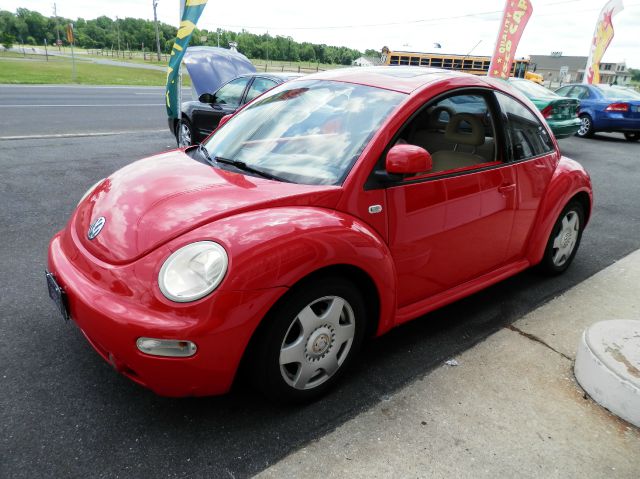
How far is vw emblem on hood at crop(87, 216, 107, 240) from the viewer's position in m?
2.30

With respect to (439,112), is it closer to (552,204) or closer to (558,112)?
(552,204)

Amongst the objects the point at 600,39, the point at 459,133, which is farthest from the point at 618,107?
the point at 459,133

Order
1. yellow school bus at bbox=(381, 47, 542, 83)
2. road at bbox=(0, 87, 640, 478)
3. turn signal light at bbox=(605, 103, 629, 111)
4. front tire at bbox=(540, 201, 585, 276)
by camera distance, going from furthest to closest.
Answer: yellow school bus at bbox=(381, 47, 542, 83), turn signal light at bbox=(605, 103, 629, 111), front tire at bbox=(540, 201, 585, 276), road at bbox=(0, 87, 640, 478)

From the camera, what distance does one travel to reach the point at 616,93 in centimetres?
1326

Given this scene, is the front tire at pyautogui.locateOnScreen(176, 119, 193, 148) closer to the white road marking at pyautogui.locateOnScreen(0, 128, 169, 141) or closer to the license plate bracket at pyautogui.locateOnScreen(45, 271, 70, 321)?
the white road marking at pyautogui.locateOnScreen(0, 128, 169, 141)

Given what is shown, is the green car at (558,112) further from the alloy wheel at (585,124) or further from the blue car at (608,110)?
the alloy wheel at (585,124)

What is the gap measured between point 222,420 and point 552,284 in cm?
293

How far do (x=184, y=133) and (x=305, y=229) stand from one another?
22.9 ft

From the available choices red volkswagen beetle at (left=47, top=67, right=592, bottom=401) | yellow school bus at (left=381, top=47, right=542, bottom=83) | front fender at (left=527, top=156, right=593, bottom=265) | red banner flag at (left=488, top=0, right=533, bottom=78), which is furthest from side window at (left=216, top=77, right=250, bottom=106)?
yellow school bus at (left=381, top=47, right=542, bottom=83)

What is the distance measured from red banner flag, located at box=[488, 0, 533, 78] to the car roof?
39.7 feet

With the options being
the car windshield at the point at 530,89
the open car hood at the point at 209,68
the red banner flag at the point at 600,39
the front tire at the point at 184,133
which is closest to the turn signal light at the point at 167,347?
the front tire at the point at 184,133

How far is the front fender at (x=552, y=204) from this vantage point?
11.6ft

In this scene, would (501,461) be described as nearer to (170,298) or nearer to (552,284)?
(170,298)

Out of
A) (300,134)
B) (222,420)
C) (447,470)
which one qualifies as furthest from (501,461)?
(300,134)
